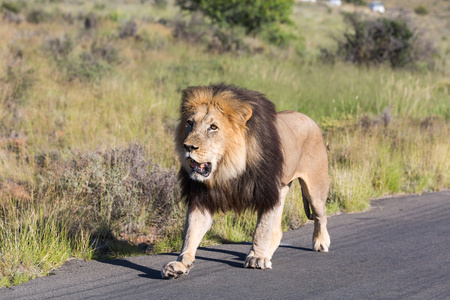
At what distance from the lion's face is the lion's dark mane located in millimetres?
109

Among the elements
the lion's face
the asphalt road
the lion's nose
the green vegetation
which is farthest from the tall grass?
the lion's nose

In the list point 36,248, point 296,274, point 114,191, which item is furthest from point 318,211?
point 36,248

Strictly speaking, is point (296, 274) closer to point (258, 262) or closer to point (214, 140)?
point (258, 262)

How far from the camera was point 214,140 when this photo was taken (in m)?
4.90

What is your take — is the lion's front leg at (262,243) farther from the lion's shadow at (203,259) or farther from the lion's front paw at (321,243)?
the lion's front paw at (321,243)

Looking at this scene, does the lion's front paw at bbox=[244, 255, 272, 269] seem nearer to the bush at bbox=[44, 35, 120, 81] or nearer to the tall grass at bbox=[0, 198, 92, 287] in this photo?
the tall grass at bbox=[0, 198, 92, 287]

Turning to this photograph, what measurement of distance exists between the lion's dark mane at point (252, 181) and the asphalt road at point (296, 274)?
641mm

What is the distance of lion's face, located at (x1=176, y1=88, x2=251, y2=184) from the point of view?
15.9 ft

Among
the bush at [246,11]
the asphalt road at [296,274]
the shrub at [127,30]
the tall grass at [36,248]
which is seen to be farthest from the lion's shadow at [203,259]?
the bush at [246,11]

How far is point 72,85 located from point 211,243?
831 centimetres

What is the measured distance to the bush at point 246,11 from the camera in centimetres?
2708

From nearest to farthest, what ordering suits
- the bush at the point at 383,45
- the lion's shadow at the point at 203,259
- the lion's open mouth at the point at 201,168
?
1. the lion's open mouth at the point at 201,168
2. the lion's shadow at the point at 203,259
3. the bush at the point at 383,45

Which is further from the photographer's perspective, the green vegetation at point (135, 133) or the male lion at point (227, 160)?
the green vegetation at point (135, 133)

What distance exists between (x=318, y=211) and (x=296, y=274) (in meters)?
1.05
